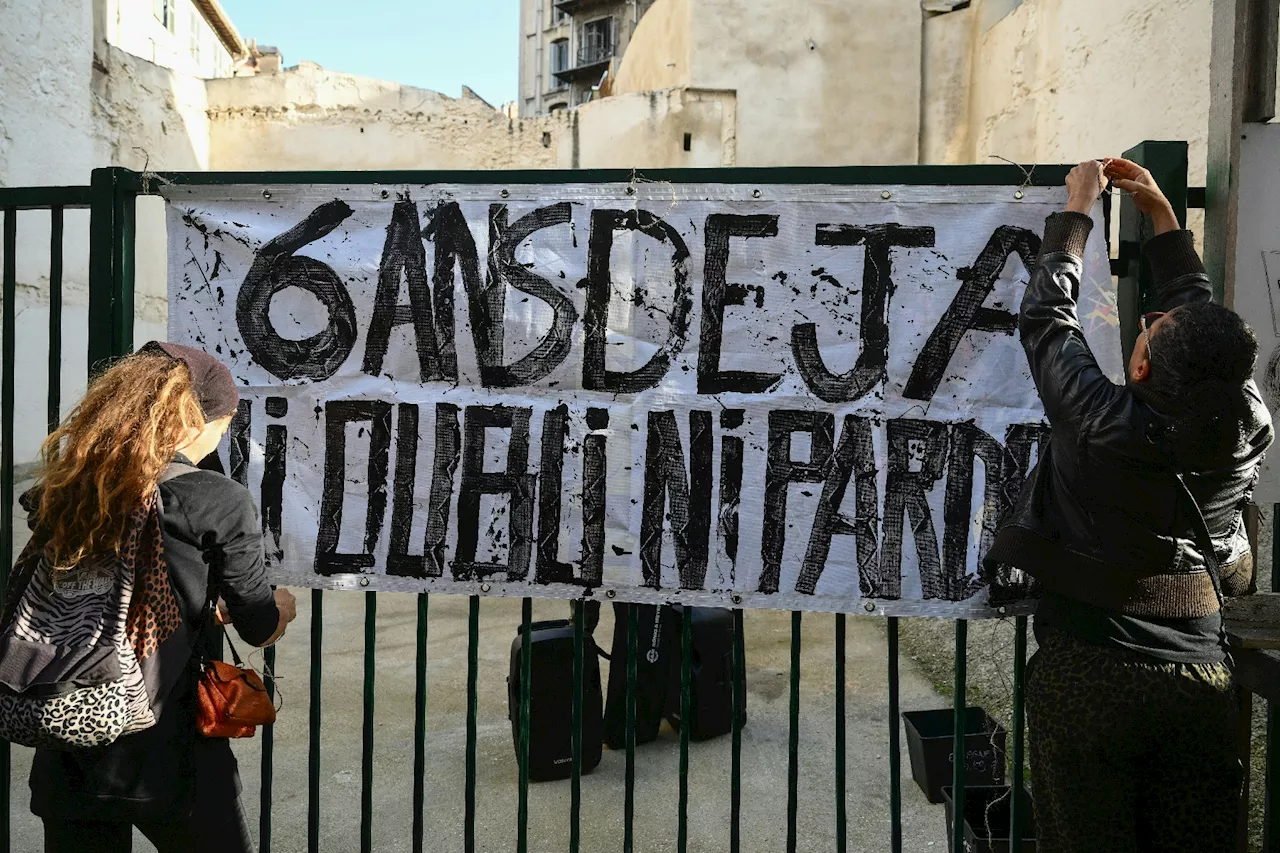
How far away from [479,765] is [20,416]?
247 inches

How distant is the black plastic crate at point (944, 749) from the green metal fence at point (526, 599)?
101 centimetres

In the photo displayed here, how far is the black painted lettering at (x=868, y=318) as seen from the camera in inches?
97.7

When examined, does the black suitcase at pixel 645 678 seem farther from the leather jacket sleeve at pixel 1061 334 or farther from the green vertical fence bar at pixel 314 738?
the leather jacket sleeve at pixel 1061 334

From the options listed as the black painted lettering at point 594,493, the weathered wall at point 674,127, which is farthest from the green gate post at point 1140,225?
the weathered wall at point 674,127

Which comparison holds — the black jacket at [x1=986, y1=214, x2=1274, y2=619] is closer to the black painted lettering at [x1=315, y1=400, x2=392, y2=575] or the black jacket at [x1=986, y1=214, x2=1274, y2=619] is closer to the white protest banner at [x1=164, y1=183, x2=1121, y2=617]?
the white protest banner at [x1=164, y1=183, x2=1121, y2=617]

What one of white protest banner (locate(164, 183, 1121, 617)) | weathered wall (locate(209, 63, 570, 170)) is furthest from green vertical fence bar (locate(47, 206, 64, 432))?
weathered wall (locate(209, 63, 570, 170))

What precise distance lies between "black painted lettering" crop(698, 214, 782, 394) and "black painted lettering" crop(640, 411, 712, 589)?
0.11 m

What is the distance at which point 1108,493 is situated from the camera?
6.22 ft

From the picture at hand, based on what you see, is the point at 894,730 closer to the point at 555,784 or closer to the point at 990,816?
the point at 990,816

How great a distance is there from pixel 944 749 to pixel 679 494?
6.44 ft

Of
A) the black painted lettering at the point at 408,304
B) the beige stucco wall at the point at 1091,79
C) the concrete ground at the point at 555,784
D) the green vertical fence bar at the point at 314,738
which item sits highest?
the beige stucco wall at the point at 1091,79

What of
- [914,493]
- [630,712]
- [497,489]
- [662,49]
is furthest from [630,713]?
[662,49]

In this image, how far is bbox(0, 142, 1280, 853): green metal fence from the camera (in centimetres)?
242

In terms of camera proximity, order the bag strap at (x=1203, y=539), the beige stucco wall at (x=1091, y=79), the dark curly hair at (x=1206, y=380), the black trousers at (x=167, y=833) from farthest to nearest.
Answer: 1. the beige stucco wall at (x=1091, y=79)
2. the black trousers at (x=167, y=833)
3. the bag strap at (x=1203, y=539)
4. the dark curly hair at (x=1206, y=380)
